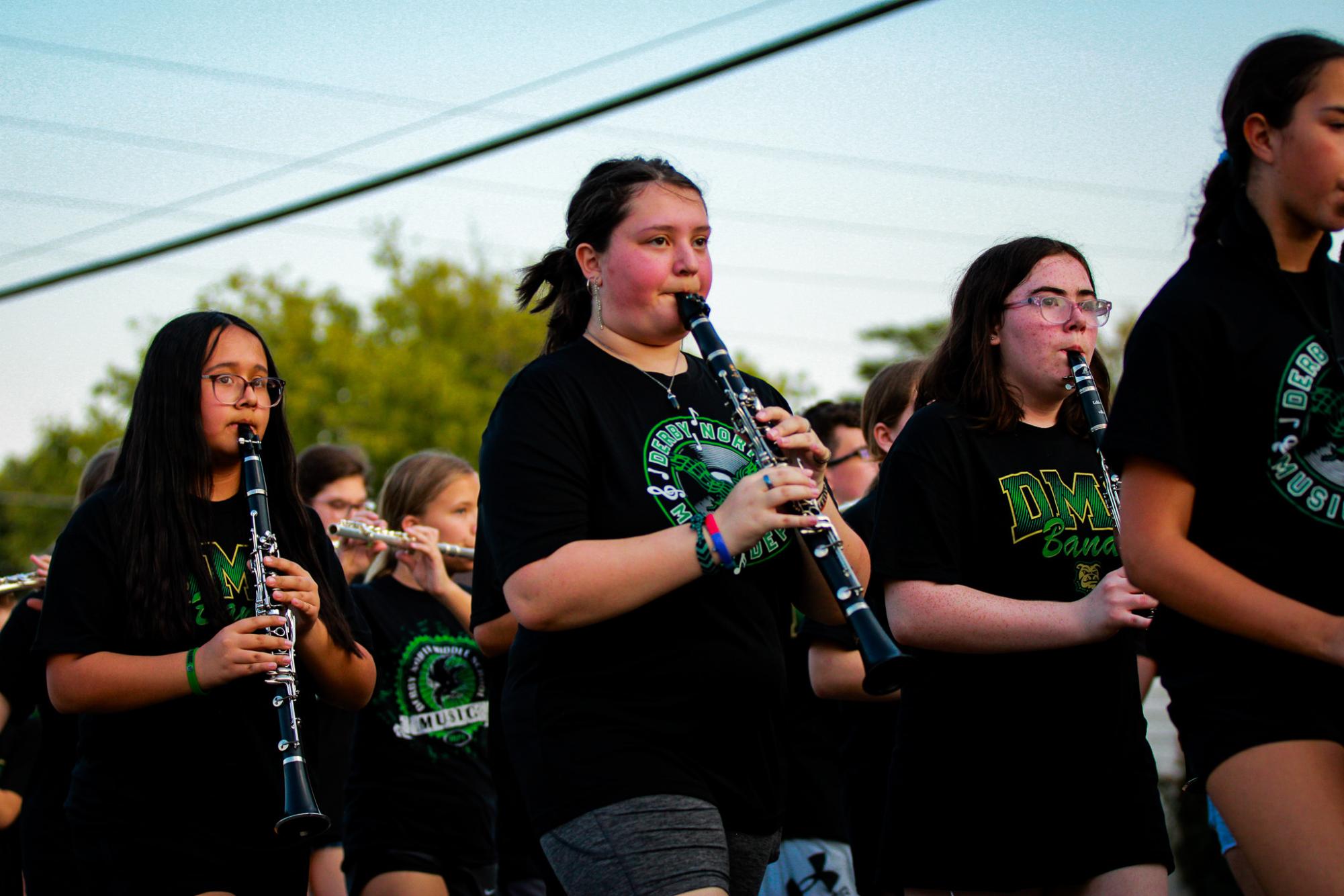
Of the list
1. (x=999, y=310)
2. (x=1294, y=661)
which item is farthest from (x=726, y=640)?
(x=999, y=310)

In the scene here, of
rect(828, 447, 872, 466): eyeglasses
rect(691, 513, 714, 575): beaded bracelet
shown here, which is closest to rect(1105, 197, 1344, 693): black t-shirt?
rect(691, 513, 714, 575): beaded bracelet

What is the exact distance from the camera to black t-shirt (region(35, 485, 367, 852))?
12.3 ft

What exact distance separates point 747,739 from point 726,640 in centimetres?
24

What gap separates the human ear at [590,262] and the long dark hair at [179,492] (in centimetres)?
118

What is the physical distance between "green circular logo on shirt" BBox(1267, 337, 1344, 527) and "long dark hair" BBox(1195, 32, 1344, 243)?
0.40m

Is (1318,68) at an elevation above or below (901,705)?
above

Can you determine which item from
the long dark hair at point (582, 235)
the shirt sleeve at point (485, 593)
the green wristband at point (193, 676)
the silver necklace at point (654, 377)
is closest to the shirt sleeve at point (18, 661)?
the green wristband at point (193, 676)

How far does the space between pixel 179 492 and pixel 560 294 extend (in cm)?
128

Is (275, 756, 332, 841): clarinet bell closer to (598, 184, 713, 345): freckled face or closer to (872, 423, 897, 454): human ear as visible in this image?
(598, 184, 713, 345): freckled face

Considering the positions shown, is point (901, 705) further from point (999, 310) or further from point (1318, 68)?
point (1318, 68)

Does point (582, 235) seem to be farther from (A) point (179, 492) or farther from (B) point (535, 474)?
(A) point (179, 492)

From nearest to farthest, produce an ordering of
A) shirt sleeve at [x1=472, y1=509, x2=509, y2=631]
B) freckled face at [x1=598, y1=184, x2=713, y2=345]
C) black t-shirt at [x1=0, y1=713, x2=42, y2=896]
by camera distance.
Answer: freckled face at [x1=598, y1=184, x2=713, y2=345]
shirt sleeve at [x1=472, y1=509, x2=509, y2=631]
black t-shirt at [x1=0, y1=713, x2=42, y2=896]

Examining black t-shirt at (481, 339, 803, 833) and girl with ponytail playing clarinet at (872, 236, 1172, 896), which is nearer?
black t-shirt at (481, 339, 803, 833)

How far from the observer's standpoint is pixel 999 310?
13.4 feet
